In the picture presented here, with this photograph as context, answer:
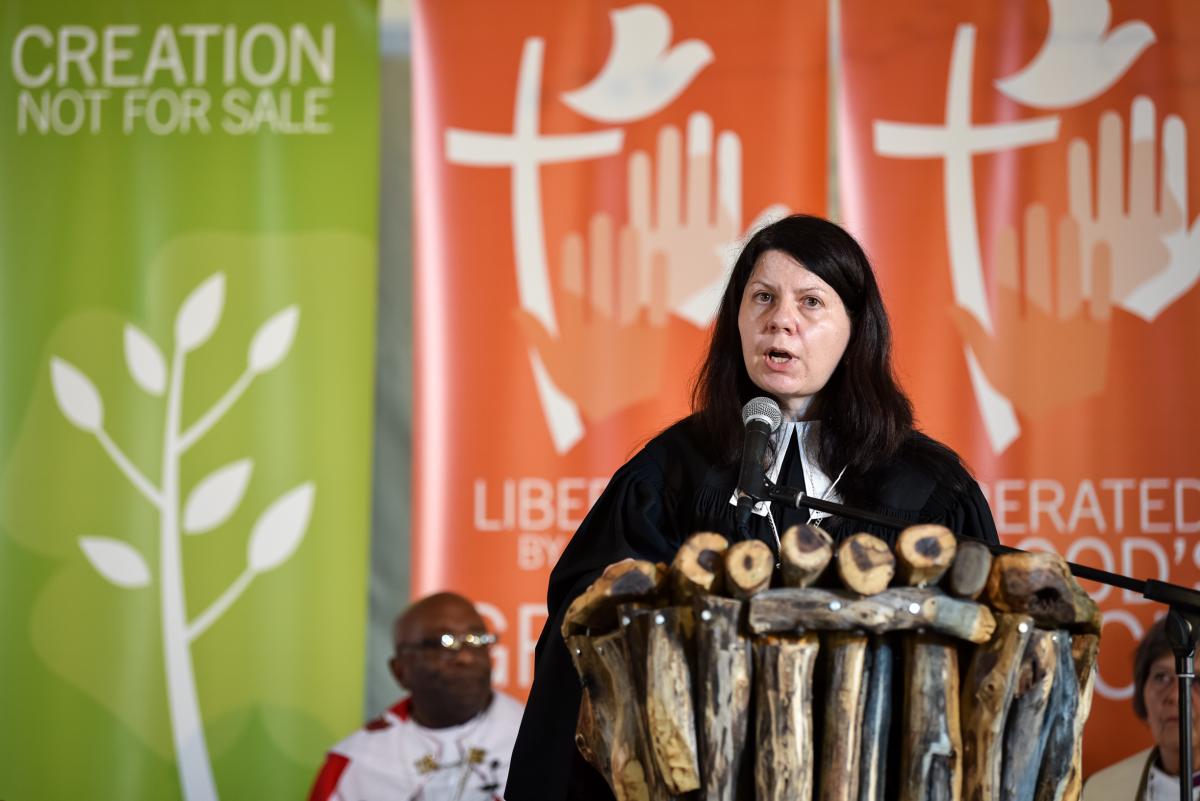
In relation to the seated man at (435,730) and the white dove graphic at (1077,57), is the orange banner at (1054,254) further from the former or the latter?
the seated man at (435,730)

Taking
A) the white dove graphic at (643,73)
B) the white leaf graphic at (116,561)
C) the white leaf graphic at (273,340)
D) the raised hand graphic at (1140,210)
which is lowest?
the white leaf graphic at (116,561)

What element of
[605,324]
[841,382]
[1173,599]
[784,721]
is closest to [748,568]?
[784,721]

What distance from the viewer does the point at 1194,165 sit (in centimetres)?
478

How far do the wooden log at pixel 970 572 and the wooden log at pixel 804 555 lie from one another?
16cm

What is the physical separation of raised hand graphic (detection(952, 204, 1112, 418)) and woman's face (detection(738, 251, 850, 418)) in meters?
2.35

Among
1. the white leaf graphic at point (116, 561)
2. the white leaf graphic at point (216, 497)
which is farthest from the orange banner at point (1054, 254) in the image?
the white leaf graphic at point (116, 561)

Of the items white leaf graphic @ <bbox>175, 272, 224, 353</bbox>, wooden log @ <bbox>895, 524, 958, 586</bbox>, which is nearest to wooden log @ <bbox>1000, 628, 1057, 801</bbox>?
wooden log @ <bbox>895, 524, 958, 586</bbox>

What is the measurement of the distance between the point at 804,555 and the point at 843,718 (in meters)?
0.21

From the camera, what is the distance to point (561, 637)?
7.72 ft

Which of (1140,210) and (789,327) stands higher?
(1140,210)

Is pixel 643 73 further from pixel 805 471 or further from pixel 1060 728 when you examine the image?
pixel 1060 728

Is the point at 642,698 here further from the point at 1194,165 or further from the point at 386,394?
the point at 1194,165

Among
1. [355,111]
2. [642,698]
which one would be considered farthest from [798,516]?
[355,111]

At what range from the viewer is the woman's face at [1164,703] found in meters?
4.22
